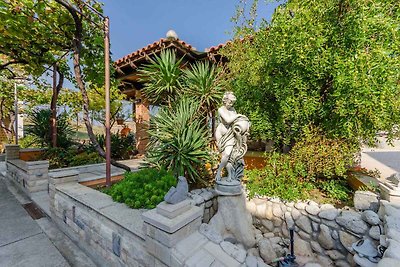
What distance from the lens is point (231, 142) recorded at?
3117mm

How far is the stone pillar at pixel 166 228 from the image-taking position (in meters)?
1.76

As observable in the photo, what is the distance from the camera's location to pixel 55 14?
4.60 meters

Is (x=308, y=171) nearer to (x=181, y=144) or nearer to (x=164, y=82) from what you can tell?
(x=181, y=144)

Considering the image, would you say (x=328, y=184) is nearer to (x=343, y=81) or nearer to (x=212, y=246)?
(x=343, y=81)

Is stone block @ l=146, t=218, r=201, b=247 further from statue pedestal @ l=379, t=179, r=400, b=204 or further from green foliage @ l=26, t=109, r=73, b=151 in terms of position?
green foliage @ l=26, t=109, r=73, b=151

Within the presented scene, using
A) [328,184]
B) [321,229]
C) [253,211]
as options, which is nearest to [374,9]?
[328,184]

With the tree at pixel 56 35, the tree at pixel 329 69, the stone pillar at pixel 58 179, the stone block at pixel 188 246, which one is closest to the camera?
the stone block at pixel 188 246

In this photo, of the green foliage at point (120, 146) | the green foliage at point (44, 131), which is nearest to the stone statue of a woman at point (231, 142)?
the green foliage at point (120, 146)

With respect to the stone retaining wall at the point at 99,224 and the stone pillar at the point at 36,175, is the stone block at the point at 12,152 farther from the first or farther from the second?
the stone retaining wall at the point at 99,224

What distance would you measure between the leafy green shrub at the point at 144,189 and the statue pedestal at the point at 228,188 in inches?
29.4

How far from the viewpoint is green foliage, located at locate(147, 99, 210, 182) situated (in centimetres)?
339

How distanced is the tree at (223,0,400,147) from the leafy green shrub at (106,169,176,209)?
2.28m

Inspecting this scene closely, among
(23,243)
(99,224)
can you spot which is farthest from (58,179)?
(99,224)

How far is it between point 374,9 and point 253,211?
3.94 meters
